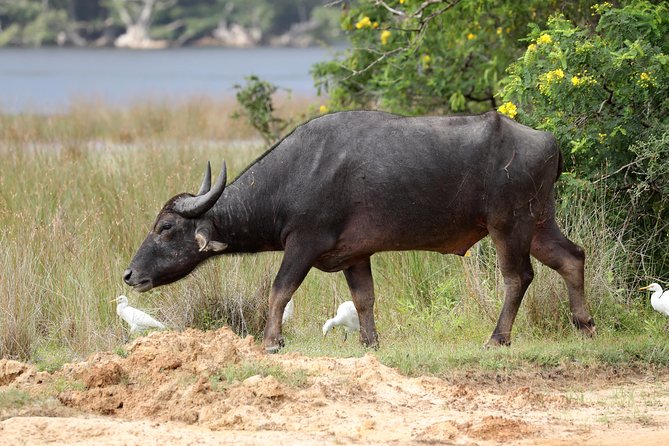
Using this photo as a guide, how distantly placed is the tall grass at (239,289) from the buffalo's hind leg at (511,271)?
267 millimetres

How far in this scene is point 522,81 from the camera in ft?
33.8

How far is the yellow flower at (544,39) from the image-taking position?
33.1ft

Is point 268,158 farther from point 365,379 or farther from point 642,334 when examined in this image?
point 642,334

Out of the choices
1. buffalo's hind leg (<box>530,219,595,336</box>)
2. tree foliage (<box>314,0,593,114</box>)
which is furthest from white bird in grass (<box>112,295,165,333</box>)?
tree foliage (<box>314,0,593,114</box>)

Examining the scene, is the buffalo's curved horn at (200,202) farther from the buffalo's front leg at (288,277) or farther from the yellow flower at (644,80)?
the yellow flower at (644,80)

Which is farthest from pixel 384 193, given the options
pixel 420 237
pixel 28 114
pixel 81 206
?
pixel 28 114

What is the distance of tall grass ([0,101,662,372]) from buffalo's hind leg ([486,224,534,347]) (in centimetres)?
27

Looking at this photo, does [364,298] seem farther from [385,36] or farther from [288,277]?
[385,36]

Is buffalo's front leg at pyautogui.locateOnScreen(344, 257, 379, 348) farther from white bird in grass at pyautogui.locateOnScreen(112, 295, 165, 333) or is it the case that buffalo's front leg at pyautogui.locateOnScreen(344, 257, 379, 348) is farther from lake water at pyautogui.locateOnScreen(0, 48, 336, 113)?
lake water at pyautogui.locateOnScreen(0, 48, 336, 113)

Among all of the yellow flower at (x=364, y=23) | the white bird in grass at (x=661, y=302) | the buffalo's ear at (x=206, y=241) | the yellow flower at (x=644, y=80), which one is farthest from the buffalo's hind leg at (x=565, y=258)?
the yellow flower at (x=364, y=23)

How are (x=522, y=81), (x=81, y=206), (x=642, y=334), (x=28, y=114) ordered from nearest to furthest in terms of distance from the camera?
(x=642, y=334)
(x=522, y=81)
(x=81, y=206)
(x=28, y=114)

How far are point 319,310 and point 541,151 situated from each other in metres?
2.85

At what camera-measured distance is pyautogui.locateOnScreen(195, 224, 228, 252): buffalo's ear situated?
29.2ft

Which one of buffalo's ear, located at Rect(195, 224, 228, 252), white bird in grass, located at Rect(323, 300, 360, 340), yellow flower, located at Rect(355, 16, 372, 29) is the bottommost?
white bird in grass, located at Rect(323, 300, 360, 340)
